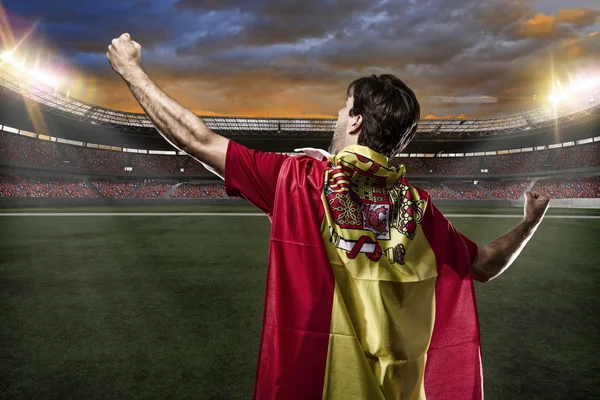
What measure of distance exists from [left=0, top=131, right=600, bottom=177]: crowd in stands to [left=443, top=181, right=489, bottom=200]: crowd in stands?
1412 millimetres

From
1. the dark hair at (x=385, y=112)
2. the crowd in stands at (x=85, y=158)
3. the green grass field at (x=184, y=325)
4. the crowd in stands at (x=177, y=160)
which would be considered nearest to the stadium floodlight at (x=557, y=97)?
the crowd in stands at (x=177, y=160)

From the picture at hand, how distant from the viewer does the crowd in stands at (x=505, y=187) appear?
154ft

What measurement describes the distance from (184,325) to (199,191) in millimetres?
46768

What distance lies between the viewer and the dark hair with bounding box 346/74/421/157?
134cm

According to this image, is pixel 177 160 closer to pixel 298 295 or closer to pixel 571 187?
pixel 571 187

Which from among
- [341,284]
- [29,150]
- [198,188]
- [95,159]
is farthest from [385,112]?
[95,159]

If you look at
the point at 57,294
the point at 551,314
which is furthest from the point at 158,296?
the point at 551,314

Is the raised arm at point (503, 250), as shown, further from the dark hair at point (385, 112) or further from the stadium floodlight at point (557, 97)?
the stadium floodlight at point (557, 97)

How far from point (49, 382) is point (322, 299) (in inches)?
89.3

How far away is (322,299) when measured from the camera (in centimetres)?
126

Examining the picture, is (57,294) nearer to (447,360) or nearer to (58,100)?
(447,360)

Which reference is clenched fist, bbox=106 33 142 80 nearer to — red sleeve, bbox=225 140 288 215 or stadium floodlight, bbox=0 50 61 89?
red sleeve, bbox=225 140 288 215

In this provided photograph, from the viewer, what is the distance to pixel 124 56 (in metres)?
1.37

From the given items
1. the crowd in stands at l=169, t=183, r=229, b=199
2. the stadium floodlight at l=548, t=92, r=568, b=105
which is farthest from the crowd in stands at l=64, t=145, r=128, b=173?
the stadium floodlight at l=548, t=92, r=568, b=105
